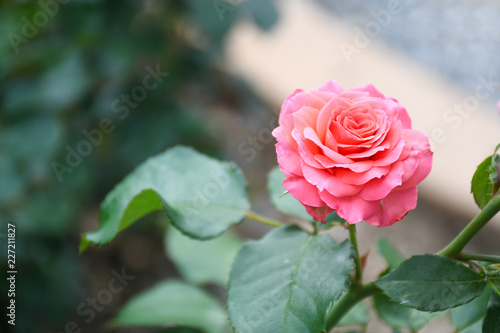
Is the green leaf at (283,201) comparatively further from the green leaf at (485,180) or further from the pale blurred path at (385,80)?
the pale blurred path at (385,80)

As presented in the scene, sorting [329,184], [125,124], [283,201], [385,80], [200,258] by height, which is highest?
[329,184]

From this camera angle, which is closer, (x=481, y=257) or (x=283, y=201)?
(x=481, y=257)

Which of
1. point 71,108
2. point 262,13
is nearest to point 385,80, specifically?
point 262,13

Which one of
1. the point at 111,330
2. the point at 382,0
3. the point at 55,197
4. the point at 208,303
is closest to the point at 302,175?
the point at 208,303

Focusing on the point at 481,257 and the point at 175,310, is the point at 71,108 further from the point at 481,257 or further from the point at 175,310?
the point at 481,257

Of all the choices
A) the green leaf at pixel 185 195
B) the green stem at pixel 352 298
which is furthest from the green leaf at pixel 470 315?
the green leaf at pixel 185 195
